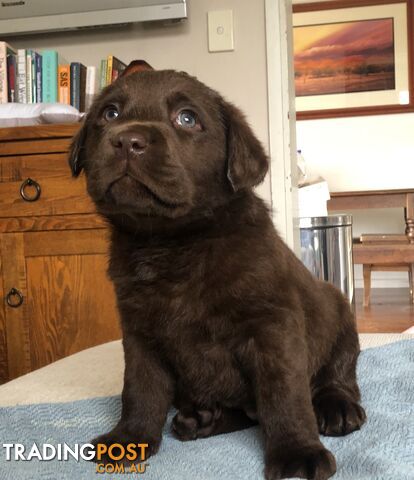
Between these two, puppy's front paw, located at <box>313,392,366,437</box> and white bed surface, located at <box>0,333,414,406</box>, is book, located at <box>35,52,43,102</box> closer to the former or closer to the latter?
white bed surface, located at <box>0,333,414,406</box>

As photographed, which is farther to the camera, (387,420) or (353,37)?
(353,37)

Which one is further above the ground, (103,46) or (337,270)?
(103,46)

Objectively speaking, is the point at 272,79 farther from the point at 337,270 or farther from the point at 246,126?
the point at 246,126

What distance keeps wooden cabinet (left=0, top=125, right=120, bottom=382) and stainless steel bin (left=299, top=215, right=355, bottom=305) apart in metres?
1.25

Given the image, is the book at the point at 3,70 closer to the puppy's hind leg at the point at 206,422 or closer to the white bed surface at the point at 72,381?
the white bed surface at the point at 72,381

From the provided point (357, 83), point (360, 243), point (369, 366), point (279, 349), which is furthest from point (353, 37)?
point (279, 349)

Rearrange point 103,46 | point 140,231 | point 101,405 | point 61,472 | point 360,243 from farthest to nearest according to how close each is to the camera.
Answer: point 360,243, point 103,46, point 101,405, point 140,231, point 61,472

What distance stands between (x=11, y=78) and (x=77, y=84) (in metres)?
0.27

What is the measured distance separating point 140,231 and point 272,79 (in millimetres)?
1482

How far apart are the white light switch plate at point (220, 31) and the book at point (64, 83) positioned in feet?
1.89

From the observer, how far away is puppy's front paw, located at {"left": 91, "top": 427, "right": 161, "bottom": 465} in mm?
957

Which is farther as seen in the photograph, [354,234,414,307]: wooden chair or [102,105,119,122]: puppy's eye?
[354,234,414,307]: wooden chair

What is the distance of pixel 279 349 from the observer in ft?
3.08

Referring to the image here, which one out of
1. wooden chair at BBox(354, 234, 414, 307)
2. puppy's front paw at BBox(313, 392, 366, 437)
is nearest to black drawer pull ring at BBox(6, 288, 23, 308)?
puppy's front paw at BBox(313, 392, 366, 437)
